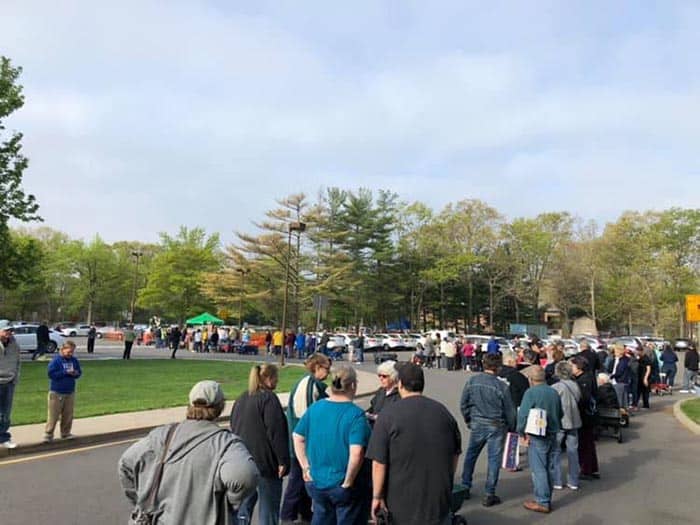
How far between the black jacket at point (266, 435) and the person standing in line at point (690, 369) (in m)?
17.5

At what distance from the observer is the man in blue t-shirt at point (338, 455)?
4035mm

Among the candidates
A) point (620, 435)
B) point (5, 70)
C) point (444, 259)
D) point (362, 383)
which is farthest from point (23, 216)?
point (444, 259)

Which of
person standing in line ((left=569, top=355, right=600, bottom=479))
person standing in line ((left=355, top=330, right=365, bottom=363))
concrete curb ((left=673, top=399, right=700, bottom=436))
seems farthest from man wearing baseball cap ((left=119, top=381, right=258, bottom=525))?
person standing in line ((left=355, top=330, right=365, bottom=363))

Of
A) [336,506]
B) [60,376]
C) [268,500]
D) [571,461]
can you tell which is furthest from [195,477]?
[60,376]

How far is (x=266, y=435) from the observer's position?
188 inches

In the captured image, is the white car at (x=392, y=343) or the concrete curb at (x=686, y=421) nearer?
the concrete curb at (x=686, y=421)

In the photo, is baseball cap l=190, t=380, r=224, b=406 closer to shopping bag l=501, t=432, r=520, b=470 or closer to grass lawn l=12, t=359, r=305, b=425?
shopping bag l=501, t=432, r=520, b=470

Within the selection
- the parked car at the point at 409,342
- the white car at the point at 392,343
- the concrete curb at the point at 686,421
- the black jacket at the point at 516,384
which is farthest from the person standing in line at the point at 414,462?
the parked car at the point at 409,342

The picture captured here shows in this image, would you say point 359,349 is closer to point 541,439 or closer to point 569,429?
point 569,429

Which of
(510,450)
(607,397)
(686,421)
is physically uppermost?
(607,397)

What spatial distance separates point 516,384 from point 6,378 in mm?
7533

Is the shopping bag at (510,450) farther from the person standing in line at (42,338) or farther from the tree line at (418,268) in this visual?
the tree line at (418,268)

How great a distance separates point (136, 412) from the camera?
12.1 metres

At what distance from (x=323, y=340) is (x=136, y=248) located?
65.2 metres
